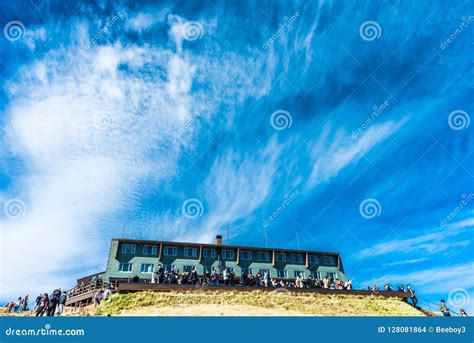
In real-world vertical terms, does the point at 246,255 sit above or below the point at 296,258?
below

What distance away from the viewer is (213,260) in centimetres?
4403

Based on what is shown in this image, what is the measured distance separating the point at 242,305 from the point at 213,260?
78.7ft

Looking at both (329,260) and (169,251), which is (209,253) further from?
(329,260)

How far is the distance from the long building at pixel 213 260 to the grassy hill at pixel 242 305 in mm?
20084

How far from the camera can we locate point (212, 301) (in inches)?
825

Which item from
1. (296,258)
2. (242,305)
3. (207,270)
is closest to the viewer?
(242,305)

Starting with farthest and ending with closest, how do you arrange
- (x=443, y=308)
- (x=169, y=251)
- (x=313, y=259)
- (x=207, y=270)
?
1. (x=313, y=259)
2. (x=207, y=270)
3. (x=169, y=251)
4. (x=443, y=308)

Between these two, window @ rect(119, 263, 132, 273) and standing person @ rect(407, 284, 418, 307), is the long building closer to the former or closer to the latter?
window @ rect(119, 263, 132, 273)

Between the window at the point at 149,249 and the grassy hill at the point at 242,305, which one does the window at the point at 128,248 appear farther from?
the grassy hill at the point at 242,305

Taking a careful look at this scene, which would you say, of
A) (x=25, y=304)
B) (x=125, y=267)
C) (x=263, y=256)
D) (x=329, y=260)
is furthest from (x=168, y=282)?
(x=329, y=260)

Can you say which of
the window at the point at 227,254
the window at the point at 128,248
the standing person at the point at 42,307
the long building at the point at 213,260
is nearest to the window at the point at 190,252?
the long building at the point at 213,260

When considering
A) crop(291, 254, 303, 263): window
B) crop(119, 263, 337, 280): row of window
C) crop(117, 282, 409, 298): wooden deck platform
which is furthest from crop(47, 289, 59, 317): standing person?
crop(291, 254, 303, 263): window
